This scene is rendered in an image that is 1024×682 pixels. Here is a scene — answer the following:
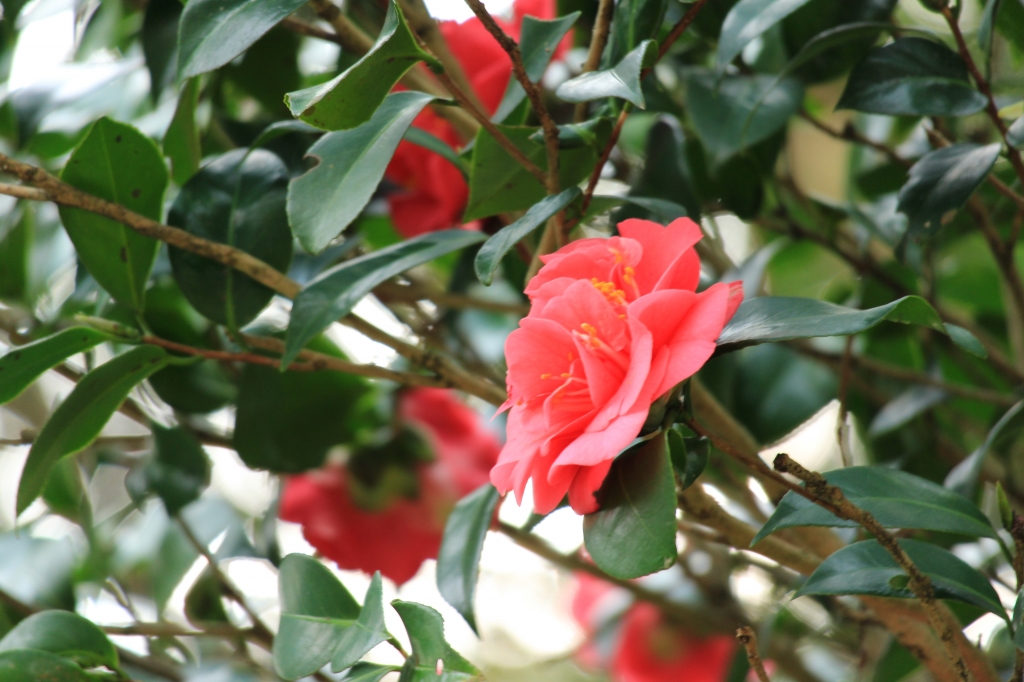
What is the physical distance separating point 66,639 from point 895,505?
0.46 m

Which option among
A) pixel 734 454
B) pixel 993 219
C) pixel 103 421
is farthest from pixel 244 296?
pixel 993 219

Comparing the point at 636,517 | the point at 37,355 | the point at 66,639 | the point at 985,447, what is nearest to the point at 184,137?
the point at 37,355

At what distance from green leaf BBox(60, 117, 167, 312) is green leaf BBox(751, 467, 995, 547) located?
41 centimetres

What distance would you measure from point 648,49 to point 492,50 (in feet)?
1.12

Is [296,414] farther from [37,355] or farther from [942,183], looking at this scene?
[942,183]

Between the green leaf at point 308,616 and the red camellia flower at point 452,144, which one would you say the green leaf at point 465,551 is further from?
the red camellia flower at point 452,144

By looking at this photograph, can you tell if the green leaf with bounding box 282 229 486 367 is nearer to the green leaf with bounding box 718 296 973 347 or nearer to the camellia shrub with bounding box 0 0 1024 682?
the camellia shrub with bounding box 0 0 1024 682

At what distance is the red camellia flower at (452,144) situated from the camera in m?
0.68

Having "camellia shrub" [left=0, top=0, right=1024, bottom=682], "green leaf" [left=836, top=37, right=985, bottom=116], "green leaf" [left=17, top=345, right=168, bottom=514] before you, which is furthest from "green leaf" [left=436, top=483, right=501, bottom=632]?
"green leaf" [left=836, top=37, right=985, bottom=116]

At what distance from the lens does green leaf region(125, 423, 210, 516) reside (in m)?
0.72

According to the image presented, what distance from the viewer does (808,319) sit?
0.35 meters

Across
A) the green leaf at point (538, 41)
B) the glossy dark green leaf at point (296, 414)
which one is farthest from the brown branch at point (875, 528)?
the glossy dark green leaf at point (296, 414)

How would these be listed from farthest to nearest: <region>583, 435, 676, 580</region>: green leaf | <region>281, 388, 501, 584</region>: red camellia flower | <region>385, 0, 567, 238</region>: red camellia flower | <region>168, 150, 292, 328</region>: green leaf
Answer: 1. <region>281, 388, 501, 584</region>: red camellia flower
2. <region>385, 0, 567, 238</region>: red camellia flower
3. <region>168, 150, 292, 328</region>: green leaf
4. <region>583, 435, 676, 580</region>: green leaf

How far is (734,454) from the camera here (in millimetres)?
366
